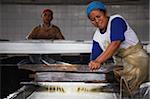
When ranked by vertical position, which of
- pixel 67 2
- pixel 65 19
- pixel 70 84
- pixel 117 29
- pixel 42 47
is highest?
pixel 67 2

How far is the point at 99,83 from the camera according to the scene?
2.14m

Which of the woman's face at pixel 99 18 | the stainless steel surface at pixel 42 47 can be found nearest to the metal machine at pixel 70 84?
the woman's face at pixel 99 18

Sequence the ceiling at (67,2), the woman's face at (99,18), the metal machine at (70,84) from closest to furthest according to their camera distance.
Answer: the metal machine at (70,84), the woman's face at (99,18), the ceiling at (67,2)

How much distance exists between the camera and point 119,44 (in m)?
2.22

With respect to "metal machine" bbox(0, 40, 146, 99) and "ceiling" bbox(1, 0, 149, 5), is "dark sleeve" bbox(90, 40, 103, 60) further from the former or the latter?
"ceiling" bbox(1, 0, 149, 5)

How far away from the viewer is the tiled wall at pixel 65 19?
5480 mm

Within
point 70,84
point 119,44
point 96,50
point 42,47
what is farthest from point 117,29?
point 42,47

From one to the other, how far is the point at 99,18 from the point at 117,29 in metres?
0.13

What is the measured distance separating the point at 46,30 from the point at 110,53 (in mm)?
1958

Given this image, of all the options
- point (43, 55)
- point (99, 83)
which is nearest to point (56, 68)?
point (99, 83)

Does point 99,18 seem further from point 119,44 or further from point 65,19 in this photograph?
point 65,19

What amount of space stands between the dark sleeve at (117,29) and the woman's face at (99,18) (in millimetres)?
56

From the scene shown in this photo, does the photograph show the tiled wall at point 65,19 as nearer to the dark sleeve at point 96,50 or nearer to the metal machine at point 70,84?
the dark sleeve at point 96,50

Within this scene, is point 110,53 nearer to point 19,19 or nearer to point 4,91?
point 4,91
